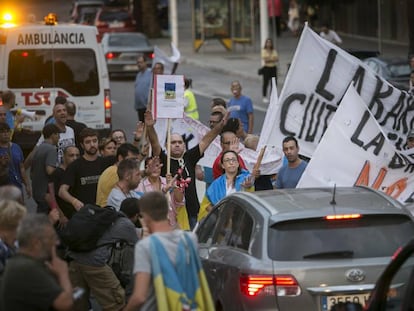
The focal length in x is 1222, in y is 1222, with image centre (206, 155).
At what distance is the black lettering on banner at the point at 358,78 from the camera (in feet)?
41.4

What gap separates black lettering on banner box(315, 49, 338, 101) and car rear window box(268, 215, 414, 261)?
4.46 meters

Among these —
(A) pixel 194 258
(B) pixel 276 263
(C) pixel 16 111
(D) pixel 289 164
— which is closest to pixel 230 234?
(B) pixel 276 263

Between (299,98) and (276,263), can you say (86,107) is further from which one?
(276,263)

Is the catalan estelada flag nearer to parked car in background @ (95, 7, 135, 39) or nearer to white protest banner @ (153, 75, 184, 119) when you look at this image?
white protest banner @ (153, 75, 184, 119)

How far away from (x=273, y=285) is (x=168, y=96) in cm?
546

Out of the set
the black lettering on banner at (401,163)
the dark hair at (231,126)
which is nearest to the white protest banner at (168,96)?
the dark hair at (231,126)

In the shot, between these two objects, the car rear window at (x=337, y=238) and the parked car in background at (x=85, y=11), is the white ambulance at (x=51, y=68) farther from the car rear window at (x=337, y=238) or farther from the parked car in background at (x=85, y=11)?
the parked car in background at (x=85, y=11)

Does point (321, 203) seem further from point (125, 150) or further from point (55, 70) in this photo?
point (55, 70)

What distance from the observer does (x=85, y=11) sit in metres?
52.7

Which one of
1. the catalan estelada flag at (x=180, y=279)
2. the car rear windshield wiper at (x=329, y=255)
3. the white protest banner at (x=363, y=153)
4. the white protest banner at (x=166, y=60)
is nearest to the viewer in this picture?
the catalan estelada flag at (x=180, y=279)

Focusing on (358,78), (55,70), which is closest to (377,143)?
(358,78)

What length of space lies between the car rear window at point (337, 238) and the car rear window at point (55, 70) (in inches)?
486

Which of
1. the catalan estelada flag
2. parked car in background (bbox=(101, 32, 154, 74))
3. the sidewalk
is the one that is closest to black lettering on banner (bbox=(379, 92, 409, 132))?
the catalan estelada flag

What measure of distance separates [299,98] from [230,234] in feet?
12.8
